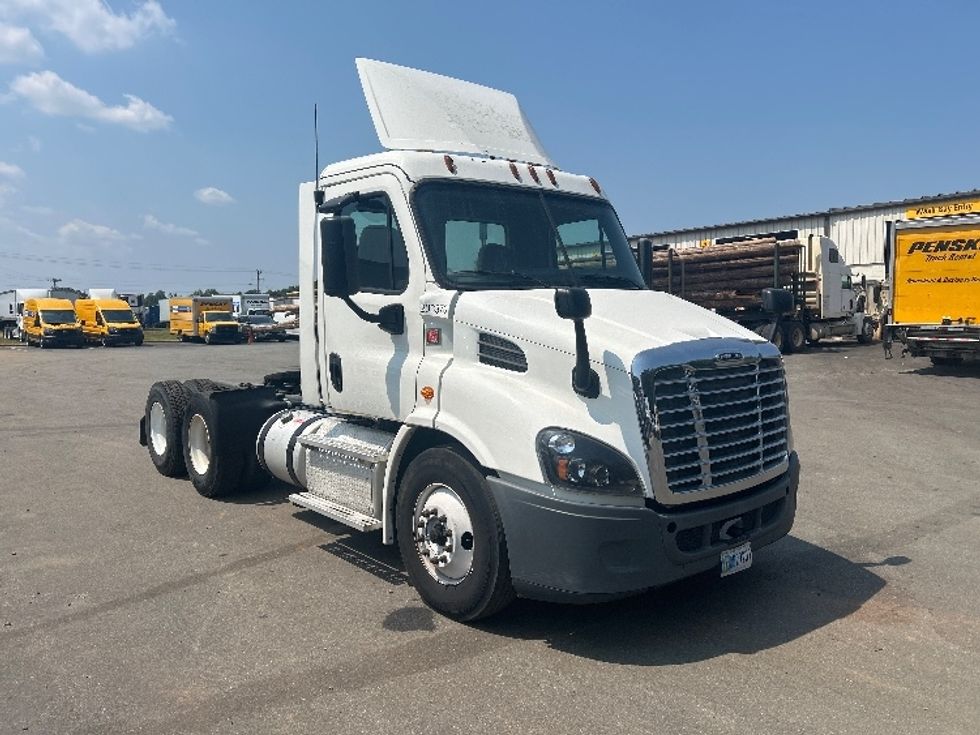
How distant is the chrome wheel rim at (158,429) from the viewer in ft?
29.9

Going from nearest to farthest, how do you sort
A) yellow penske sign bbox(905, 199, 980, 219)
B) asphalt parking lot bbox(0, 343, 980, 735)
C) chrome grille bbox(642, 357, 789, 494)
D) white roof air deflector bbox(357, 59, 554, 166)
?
asphalt parking lot bbox(0, 343, 980, 735)
chrome grille bbox(642, 357, 789, 494)
white roof air deflector bbox(357, 59, 554, 166)
yellow penske sign bbox(905, 199, 980, 219)

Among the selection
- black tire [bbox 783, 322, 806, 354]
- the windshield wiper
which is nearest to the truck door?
the windshield wiper

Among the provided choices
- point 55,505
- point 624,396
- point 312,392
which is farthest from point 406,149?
point 55,505

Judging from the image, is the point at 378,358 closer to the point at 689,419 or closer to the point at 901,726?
the point at 689,419

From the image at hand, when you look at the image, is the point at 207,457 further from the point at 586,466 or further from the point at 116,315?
the point at 116,315

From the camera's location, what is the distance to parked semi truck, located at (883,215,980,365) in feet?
63.4

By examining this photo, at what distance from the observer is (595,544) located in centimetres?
433

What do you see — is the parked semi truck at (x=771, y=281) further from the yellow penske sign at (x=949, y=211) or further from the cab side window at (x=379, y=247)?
the cab side window at (x=379, y=247)

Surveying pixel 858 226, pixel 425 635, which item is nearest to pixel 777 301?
pixel 425 635

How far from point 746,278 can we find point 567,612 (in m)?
23.5

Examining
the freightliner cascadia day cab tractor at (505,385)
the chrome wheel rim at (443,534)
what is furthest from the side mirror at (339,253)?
the chrome wheel rim at (443,534)

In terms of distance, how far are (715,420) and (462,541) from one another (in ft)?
5.37

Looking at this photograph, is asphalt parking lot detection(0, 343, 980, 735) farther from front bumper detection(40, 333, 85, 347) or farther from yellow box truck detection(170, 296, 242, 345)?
yellow box truck detection(170, 296, 242, 345)

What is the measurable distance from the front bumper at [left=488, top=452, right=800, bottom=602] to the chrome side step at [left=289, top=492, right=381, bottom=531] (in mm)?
1374
